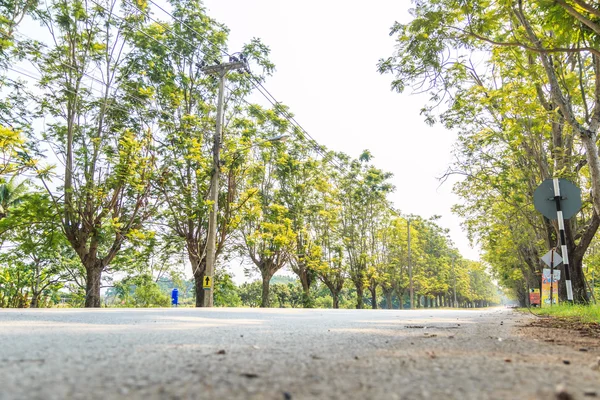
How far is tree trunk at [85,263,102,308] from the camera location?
17.2 m

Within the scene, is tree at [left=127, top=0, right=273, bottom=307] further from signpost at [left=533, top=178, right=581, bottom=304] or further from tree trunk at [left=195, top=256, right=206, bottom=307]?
signpost at [left=533, top=178, right=581, bottom=304]

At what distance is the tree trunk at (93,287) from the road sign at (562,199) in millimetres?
16477

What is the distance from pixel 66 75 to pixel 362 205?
88.1 feet

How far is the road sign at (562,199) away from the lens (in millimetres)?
7809

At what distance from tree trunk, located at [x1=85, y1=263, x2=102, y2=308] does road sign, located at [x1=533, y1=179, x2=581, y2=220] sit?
54.1 ft

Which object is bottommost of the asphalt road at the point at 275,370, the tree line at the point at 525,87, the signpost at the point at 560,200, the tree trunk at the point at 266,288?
the tree trunk at the point at 266,288

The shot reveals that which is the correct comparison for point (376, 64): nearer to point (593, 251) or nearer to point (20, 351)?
point (20, 351)

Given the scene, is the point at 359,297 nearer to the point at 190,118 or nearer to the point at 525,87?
the point at 190,118

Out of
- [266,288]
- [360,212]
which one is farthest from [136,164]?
[360,212]

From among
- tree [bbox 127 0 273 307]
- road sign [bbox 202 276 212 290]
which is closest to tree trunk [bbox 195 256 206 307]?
tree [bbox 127 0 273 307]

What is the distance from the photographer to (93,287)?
1747cm

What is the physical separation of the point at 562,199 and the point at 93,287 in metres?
17.0

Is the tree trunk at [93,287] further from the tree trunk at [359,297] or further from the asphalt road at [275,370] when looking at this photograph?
the tree trunk at [359,297]

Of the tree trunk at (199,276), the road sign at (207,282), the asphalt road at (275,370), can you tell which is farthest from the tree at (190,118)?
the asphalt road at (275,370)
